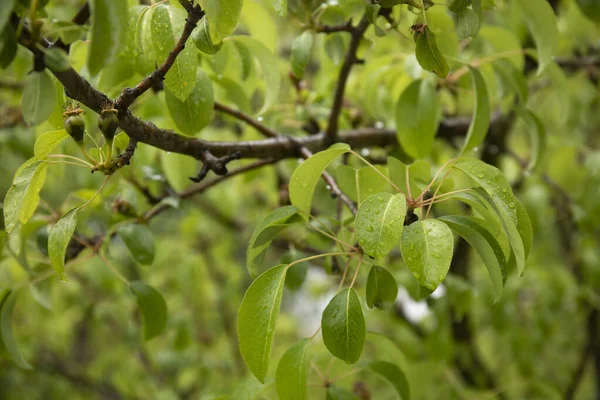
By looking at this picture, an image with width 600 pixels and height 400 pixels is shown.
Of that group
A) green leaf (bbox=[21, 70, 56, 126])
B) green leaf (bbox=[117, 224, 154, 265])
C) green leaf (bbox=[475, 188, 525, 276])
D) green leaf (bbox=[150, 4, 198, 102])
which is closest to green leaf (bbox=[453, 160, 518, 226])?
green leaf (bbox=[475, 188, 525, 276])

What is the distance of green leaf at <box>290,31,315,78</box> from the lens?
0.82 meters

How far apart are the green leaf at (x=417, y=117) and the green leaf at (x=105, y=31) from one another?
21.0 inches

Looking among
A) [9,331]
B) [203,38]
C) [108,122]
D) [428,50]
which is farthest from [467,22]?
[9,331]

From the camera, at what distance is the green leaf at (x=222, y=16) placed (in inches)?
20.0

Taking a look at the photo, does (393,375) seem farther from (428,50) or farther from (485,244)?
(428,50)

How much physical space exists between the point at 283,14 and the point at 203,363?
1.70 meters

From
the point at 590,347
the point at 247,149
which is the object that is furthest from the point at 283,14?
the point at 590,347

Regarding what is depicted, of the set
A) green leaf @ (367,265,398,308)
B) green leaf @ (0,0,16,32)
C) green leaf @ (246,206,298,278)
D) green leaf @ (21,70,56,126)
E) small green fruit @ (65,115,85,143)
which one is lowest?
green leaf @ (367,265,398,308)

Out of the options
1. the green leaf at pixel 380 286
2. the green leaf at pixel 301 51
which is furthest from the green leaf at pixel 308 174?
the green leaf at pixel 301 51

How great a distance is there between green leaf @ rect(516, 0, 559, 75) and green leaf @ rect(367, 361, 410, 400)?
50cm

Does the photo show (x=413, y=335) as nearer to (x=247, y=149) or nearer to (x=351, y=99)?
(x=351, y=99)

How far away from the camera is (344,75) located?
880mm

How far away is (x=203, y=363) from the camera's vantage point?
204 centimetres

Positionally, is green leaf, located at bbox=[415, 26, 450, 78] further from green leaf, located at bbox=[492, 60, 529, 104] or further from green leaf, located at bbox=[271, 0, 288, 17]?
green leaf, located at bbox=[492, 60, 529, 104]
